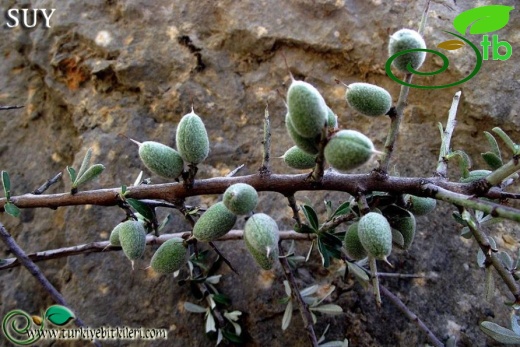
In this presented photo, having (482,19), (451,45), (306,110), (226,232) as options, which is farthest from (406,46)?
(482,19)

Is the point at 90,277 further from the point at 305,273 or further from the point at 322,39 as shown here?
the point at 322,39

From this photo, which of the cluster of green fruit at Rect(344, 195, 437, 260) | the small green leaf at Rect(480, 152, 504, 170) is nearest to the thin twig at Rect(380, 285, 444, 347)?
the cluster of green fruit at Rect(344, 195, 437, 260)

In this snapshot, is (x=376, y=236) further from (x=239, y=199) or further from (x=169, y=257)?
(x=169, y=257)

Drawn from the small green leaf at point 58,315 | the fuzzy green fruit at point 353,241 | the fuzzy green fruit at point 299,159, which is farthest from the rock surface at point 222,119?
the fuzzy green fruit at point 299,159

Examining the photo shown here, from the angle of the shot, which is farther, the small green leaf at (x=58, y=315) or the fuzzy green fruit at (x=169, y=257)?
the small green leaf at (x=58, y=315)

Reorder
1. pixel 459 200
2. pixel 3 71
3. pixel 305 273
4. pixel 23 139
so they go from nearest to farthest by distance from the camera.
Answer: pixel 459 200
pixel 305 273
pixel 23 139
pixel 3 71

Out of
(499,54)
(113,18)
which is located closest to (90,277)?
(113,18)

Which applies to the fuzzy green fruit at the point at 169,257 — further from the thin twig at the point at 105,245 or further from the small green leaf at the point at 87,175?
the small green leaf at the point at 87,175

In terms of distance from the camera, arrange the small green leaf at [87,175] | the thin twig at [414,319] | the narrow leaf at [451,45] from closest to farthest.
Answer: the small green leaf at [87,175] → the thin twig at [414,319] → the narrow leaf at [451,45]
